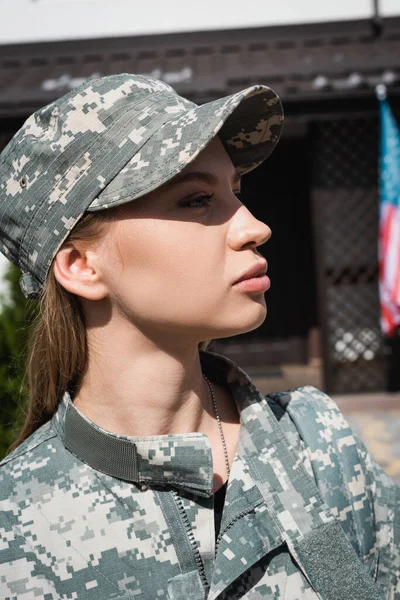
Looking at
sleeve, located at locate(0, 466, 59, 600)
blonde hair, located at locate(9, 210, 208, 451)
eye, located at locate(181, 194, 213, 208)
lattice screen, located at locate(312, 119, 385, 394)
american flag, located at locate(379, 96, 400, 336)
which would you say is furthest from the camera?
lattice screen, located at locate(312, 119, 385, 394)

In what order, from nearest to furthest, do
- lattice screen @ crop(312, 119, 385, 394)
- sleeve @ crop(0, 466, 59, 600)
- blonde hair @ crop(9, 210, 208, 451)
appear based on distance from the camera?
1. sleeve @ crop(0, 466, 59, 600)
2. blonde hair @ crop(9, 210, 208, 451)
3. lattice screen @ crop(312, 119, 385, 394)

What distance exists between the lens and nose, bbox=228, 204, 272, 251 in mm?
1443

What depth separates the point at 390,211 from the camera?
650 centimetres

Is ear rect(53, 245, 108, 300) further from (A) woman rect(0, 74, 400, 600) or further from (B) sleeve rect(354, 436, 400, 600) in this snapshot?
(B) sleeve rect(354, 436, 400, 600)

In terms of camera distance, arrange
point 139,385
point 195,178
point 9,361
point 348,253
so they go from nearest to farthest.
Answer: point 195,178 → point 139,385 → point 9,361 → point 348,253

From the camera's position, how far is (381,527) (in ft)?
5.04

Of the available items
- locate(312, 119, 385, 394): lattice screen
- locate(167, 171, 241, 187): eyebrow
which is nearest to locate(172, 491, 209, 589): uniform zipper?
locate(167, 171, 241, 187): eyebrow

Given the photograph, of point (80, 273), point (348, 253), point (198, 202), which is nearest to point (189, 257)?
point (198, 202)

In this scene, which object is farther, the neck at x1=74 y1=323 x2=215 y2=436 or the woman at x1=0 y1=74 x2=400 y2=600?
the neck at x1=74 y1=323 x2=215 y2=436

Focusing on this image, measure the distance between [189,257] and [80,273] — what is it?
0.28 m

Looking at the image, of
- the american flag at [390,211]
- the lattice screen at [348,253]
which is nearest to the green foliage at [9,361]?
the american flag at [390,211]

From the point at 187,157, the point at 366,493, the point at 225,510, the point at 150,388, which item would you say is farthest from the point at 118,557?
the point at 187,157

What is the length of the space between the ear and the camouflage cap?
0.12 feet

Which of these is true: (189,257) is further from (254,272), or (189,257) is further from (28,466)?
(28,466)
